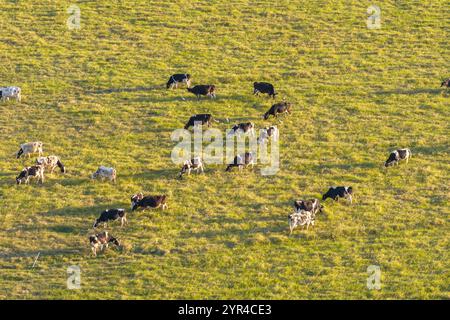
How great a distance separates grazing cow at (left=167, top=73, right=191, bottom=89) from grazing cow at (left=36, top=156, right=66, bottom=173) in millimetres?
11469

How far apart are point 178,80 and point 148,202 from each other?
14.9 meters

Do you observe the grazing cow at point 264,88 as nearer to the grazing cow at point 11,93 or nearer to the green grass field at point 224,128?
the green grass field at point 224,128

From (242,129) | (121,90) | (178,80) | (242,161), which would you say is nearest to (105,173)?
(242,161)

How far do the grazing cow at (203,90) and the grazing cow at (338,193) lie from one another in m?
13.4

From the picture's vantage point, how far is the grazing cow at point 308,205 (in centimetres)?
3328

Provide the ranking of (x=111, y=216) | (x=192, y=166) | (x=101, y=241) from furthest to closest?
Answer: (x=192, y=166)
(x=111, y=216)
(x=101, y=241)

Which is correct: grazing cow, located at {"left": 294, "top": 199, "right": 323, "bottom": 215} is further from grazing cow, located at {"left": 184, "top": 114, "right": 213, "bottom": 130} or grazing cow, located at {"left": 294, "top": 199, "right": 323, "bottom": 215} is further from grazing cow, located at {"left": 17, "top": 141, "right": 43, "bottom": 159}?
grazing cow, located at {"left": 17, "top": 141, "right": 43, "bottom": 159}

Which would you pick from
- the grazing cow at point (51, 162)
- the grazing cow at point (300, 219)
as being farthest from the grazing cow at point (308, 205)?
the grazing cow at point (51, 162)

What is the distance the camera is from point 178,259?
101ft

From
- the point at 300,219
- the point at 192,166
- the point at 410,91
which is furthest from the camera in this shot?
the point at 410,91

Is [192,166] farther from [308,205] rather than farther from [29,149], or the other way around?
[29,149]

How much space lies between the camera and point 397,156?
38.7 metres
